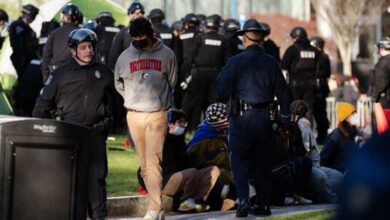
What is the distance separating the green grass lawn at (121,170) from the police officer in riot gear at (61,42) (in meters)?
1.45

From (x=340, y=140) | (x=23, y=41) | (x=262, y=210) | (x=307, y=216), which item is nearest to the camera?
(x=307, y=216)

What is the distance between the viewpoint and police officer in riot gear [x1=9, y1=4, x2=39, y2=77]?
18750mm

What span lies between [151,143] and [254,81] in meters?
1.21

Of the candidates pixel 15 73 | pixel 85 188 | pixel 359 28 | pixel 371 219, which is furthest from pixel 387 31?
pixel 371 219

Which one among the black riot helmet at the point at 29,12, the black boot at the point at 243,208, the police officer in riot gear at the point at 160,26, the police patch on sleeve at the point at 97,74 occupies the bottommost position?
the black boot at the point at 243,208

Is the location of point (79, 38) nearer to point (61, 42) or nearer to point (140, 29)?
point (140, 29)

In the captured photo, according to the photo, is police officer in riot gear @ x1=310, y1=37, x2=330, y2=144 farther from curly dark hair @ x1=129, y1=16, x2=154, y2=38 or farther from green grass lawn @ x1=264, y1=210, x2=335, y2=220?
curly dark hair @ x1=129, y1=16, x2=154, y2=38

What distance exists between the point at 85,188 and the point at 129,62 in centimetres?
193

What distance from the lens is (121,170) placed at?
14359mm

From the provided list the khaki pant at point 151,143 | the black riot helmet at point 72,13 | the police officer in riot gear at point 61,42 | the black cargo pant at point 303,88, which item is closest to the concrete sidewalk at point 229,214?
the khaki pant at point 151,143

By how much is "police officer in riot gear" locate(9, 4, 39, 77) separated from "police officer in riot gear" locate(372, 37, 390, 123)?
18.9 feet

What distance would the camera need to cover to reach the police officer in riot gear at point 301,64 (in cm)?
1994

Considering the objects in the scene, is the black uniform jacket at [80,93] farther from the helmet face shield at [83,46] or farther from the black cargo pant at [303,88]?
the black cargo pant at [303,88]

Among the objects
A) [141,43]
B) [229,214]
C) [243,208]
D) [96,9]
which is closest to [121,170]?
[229,214]
